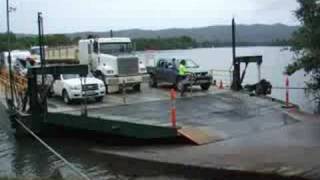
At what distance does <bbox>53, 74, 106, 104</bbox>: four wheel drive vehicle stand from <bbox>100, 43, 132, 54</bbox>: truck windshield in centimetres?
400

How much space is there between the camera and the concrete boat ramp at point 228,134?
1631 centimetres

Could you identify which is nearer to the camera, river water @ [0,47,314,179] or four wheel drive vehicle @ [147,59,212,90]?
river water @ [0,47,314,179]

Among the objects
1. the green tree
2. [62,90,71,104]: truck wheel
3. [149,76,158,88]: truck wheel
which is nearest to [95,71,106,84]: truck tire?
[62,90,71,104]: truck wheel

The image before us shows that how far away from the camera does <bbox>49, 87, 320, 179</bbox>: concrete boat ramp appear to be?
1631cm

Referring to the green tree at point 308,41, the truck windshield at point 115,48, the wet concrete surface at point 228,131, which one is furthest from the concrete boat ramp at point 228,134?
the green tree at point 308,41

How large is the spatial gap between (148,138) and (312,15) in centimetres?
1186

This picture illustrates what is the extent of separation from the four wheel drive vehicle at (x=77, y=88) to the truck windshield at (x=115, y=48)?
13.1 feet

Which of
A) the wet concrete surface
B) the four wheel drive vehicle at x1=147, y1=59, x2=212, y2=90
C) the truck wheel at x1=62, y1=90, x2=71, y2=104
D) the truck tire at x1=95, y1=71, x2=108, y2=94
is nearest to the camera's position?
the wet concrete surface

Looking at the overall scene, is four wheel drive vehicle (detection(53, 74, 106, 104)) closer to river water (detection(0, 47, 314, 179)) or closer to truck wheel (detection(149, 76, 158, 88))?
river water (detection(0, 47, 314, 179))

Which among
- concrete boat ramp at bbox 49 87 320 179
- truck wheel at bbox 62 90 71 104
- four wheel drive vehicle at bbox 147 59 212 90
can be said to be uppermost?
four wheel drive vehicle at bbox 147 59 212 90

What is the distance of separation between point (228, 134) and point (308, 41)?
438 inches

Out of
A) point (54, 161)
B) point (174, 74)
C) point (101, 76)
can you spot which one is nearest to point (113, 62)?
point (101, 76)

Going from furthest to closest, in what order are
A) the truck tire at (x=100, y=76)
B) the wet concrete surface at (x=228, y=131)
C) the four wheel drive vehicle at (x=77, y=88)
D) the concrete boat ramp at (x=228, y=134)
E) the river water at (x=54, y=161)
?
the truck tire at (x=100, y=76)
the four wheel drive vehicle at (x=77, y=88)
the river water at (x=54, y=161)
the wet concrete surface at (x=228, y=131)
the concrete boat ramp at (x=228, y=134)

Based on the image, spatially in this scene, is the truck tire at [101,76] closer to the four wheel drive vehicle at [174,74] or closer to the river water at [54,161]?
the four wheel drive vehicle at [174,74]
